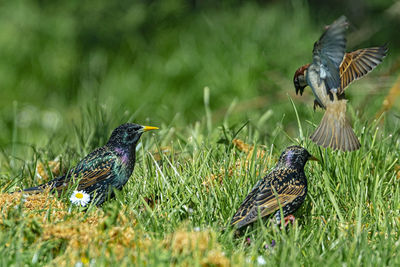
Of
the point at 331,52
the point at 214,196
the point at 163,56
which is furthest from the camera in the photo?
the point at 163,56

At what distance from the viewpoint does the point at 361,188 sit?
4309mm

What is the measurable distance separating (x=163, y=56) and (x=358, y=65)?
16.5ft

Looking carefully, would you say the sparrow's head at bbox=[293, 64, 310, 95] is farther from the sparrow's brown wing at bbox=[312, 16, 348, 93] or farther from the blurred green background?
the blurred green background

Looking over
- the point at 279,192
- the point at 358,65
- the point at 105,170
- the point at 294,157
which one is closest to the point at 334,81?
the point at 358,65

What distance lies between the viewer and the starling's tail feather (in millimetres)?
4246

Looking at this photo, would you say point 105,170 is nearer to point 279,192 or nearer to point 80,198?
point 80,198

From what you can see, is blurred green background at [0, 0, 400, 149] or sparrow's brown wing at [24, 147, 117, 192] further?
blurred green background at [0, 0, 400, 149]

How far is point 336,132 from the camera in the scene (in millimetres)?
4363

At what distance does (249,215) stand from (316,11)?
7.24 meters

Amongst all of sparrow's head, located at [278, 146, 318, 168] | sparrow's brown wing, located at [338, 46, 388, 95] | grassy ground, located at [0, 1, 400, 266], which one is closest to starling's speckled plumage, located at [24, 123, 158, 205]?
grassy ground, located at [0, 1, 400, 266]

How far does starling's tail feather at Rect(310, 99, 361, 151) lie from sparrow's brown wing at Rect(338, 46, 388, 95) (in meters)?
0.17

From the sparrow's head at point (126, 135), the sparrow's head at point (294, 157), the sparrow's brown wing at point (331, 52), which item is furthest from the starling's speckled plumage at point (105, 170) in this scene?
the sparrow's brown wing at point (331, 52)

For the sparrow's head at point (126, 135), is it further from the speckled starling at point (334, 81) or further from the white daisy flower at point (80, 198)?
the speckled starling at point (334, 81)

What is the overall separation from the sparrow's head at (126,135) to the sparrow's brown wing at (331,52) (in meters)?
1.19
